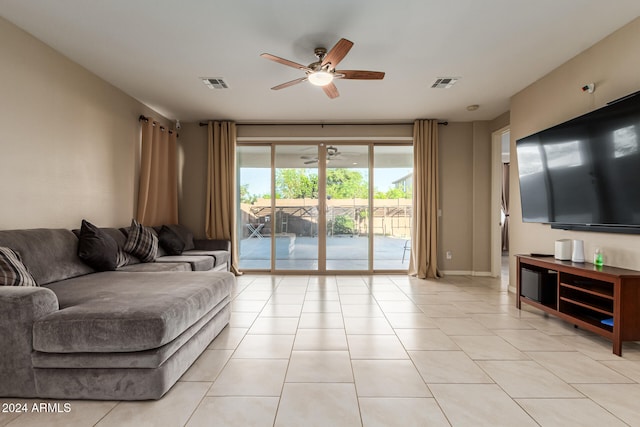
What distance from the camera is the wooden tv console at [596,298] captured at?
2.38 metres

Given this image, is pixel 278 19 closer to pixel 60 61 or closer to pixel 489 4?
pixel 489 4

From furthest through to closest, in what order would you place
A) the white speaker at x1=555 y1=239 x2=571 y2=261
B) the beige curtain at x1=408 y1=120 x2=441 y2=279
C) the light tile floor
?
the beige curtain at x1=408 y1=120 x2=441 y2=279
the white speaker at x1=555 y1=239 x2=571 y2=261
the light tile floor

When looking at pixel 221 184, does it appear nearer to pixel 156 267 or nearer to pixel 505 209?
pixel 156 267

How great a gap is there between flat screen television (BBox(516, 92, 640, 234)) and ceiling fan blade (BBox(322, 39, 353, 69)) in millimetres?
2117

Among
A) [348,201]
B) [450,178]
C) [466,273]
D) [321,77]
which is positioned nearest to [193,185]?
[348,201]

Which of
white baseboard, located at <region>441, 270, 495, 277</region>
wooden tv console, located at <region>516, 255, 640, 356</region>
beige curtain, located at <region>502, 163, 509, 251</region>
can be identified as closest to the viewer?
wooden tv console, located at <region>516, 255, 640, 356</region>

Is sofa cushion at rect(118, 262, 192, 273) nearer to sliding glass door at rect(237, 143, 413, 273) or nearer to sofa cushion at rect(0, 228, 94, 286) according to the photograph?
sofa cushion at rect(0, 228, 94, 286)

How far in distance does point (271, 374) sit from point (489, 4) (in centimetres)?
304

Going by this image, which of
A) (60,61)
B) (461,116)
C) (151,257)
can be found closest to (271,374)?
(151,257)

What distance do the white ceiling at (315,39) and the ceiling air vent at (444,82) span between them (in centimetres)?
9

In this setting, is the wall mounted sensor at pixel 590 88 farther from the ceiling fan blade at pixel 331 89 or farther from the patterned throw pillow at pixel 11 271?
the patterned throw pillow at pixel 11 271

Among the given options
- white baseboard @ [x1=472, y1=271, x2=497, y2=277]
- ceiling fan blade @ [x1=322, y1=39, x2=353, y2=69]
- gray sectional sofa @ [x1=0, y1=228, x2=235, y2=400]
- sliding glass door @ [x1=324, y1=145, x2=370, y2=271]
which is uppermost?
ceiling fan blade @ [x1=322, y1=39, x2=353, y2=69]

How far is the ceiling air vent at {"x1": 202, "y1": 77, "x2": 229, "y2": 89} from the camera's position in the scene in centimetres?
379

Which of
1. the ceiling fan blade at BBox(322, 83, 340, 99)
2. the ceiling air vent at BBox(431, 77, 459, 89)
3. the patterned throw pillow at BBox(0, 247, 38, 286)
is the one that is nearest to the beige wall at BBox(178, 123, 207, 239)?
the ceiling fan blade at BBox(322, 83, 340, 99)
